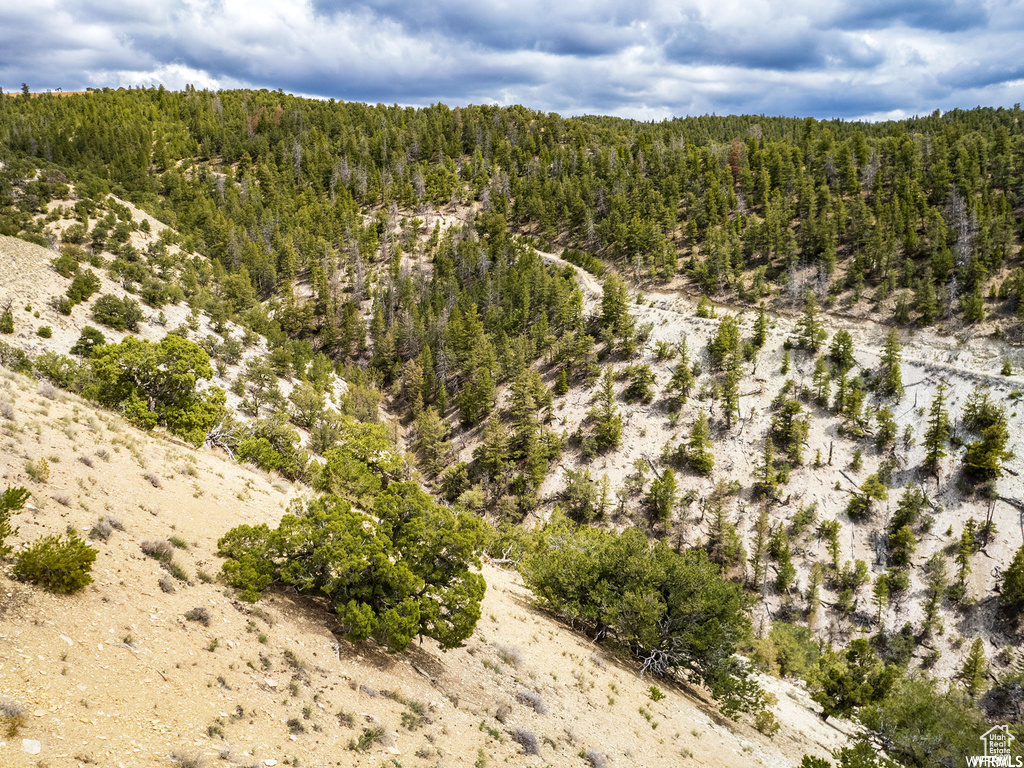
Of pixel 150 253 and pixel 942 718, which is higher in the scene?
pixel 150 253

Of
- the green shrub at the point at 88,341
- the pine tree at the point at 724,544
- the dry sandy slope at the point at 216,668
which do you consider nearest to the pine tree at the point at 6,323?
the green shrub at the point at 88,341

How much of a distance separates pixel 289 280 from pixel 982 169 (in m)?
164

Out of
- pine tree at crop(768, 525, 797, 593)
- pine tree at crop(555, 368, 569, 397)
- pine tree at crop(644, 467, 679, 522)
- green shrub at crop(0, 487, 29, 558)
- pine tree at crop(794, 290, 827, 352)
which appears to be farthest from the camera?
pine tree at crop(555, 368, 569, 397)

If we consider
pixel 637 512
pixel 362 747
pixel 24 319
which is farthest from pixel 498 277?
pixel 362 747

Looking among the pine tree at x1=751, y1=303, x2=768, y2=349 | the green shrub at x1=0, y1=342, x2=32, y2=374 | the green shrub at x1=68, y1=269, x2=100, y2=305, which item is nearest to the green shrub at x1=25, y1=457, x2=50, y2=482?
the green shrub at x1=0, y1=342, x2=32, y2=374

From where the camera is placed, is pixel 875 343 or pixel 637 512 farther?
pixel 875 343

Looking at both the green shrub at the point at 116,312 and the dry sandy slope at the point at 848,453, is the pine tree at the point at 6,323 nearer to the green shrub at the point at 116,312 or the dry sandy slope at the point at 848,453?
the green shrub at the point at 116,312

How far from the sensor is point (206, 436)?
3356cm

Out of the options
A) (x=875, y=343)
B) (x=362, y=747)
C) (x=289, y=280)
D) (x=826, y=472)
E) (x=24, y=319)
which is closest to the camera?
(x=362, y=747)

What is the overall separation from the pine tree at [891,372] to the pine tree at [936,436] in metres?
5.71

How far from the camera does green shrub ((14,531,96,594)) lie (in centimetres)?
1233

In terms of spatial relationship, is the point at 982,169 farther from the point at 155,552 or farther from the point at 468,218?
the point at 155,552

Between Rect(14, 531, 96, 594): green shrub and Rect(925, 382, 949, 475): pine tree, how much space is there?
284 ft

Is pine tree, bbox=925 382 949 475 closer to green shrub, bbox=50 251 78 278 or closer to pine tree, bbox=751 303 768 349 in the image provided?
pine tree, bbox=751 303 768 349
